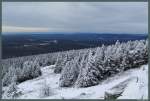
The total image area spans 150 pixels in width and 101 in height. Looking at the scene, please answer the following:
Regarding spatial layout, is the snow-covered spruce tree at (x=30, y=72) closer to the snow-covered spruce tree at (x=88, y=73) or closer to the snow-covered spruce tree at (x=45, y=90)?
the snow-covered spruce tree at (x=45, y=90)

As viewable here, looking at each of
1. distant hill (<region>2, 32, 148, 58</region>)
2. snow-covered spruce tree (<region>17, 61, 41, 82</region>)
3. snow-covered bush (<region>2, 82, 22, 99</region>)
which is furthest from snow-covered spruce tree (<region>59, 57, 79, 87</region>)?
snow-covered bush (<region>2, 82, 22, 99</region>)

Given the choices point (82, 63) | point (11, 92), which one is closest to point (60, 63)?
point (82, 63)

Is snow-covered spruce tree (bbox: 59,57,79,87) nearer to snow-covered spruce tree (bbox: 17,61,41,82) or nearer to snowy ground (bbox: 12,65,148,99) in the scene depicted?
snowy ground (bbox: 12,65,148,99)

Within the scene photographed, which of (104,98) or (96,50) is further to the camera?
(96,50)

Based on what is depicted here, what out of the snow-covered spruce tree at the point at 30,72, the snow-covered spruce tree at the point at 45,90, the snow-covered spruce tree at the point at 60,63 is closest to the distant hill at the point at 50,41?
the snow-covered spruce tree at the point at 60,63

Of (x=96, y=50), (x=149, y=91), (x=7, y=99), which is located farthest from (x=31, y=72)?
(x=149, y=91)

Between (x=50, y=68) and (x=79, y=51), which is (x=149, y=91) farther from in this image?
(x=50, y=68)
